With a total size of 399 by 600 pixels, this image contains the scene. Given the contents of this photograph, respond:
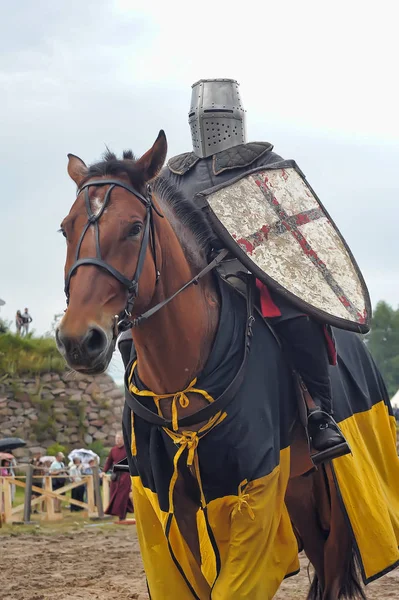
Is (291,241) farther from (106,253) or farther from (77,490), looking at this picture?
(77,490)

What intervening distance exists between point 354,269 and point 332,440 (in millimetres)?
1088

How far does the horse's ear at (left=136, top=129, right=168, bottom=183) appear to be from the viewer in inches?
158

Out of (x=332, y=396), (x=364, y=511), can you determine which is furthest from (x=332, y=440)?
(x=364, y=511)

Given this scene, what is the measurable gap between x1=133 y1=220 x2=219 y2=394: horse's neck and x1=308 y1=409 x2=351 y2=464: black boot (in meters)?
0.76

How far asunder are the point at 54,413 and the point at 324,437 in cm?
1915

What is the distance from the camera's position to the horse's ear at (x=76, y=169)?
13.7 ft

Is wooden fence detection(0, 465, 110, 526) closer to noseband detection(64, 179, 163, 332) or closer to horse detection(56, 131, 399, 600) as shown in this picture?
horse detection(56, 131, 399, 600)

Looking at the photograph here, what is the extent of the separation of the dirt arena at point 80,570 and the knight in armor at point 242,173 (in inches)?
114

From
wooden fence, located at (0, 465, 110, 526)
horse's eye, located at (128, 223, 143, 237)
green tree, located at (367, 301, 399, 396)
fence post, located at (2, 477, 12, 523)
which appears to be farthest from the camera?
green tree, located at (367, 301, 399, 396)

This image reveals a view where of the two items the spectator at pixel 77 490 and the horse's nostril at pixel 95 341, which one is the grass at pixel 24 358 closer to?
the spectator at pixel 77 490

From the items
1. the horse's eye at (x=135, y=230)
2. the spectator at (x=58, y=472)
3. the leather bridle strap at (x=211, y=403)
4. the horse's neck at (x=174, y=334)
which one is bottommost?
the leather bridle strap at (x=211, y=403)

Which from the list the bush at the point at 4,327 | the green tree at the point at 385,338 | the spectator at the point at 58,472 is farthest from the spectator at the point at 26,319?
the green tree at the point at 385,338

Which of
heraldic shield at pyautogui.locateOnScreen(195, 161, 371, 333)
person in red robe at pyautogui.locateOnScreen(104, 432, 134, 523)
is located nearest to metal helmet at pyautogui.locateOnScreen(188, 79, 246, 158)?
heraldic shield at pyautogui.locateOnScreen(195, 161, 371, 333)

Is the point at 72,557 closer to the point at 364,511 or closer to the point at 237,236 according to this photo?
the point at 364,511
